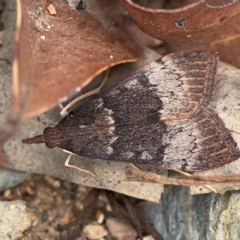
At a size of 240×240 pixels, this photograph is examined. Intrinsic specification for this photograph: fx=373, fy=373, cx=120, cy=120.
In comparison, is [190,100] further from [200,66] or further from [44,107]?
[44,107]

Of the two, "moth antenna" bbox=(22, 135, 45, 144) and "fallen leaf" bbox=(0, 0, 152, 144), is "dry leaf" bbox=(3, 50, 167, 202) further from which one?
"fallen leaf" bbox=(0, 0, 152, 144)

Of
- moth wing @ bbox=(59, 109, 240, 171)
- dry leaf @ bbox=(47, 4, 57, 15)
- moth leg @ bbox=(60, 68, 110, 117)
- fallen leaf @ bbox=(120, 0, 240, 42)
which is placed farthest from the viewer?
moth leg @ bbox=(60, 68, 110, 117)

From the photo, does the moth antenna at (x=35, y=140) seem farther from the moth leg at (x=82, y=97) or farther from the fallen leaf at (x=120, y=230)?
the fallen leaf at (x=120, y=230)

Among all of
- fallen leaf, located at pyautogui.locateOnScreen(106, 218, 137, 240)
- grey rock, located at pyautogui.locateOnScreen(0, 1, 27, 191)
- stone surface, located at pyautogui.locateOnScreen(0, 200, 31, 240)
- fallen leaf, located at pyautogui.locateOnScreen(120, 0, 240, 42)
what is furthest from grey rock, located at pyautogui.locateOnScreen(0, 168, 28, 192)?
fallen leaf, located at pyautogui.locateOnScreen(120, 0, 240, 42)

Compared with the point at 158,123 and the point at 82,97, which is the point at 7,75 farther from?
the point at 158,123

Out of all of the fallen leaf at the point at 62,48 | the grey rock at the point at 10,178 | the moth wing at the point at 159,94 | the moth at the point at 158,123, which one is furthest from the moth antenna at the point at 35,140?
the fallen leaf at the point at 62,48

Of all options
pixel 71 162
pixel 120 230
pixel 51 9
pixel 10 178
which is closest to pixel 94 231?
pixel 120 230

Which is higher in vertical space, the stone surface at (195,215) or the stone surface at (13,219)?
the stone surface at (195,215)

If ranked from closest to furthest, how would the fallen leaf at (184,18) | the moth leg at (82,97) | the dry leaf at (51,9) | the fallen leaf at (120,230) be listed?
the fallen leaf at (184,18)
the dry leaf at (51,9)
the moth leg at (82,97)
the fallen leaf at (120,230)
